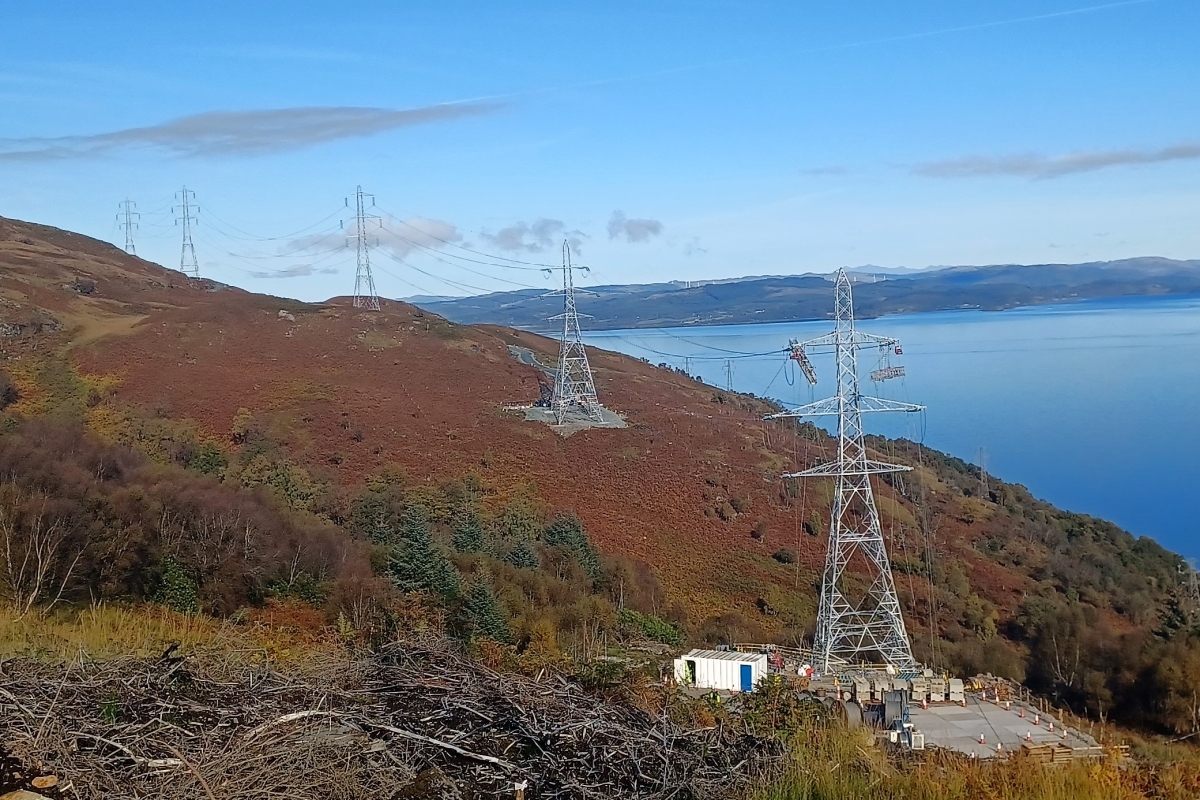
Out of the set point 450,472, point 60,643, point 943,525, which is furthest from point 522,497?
point 60,643

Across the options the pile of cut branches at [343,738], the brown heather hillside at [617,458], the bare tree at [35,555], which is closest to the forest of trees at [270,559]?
the bare tree at [35,555]

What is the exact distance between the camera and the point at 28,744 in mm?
3523

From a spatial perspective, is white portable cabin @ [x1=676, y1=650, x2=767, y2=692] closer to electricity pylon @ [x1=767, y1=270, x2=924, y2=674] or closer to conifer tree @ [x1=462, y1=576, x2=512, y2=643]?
conifer tree @ [x1=462, y1=576, x2=512, y2=643]

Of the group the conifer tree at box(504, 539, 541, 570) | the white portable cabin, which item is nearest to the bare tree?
the white portable cabin

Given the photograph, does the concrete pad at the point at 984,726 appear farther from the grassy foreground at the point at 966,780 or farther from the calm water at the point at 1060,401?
the calm water at the point at 1060,401

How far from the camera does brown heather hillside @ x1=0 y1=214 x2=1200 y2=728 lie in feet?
86.6

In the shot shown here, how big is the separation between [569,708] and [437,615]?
281 inches

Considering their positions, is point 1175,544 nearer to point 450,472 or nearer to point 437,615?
point 450,472

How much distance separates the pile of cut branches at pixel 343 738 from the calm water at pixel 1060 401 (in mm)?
23996

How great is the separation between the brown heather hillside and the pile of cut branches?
15.7 metres

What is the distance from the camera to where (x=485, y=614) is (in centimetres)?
1316

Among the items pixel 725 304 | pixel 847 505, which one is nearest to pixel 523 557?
pixel 847 505

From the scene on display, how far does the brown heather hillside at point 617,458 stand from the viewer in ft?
86.6

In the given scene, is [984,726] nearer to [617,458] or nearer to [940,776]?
[940,776]
